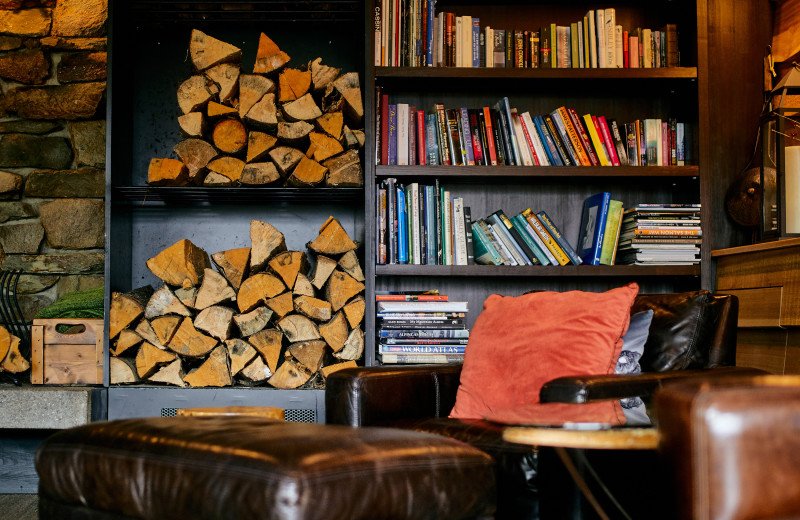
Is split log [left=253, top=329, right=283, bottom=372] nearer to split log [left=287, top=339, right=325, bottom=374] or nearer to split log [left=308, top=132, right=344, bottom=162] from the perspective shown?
split log [left=287, top=339, right=325, bottom=374]

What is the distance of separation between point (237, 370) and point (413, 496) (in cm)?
170

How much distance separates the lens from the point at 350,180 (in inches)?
112

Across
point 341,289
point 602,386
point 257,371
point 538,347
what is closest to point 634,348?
point 538,347

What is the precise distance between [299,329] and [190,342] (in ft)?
1.33

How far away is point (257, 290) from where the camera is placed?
2.80 metres

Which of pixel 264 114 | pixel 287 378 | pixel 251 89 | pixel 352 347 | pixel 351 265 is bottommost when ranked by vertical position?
pixel 287 378

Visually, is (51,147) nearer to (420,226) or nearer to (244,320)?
(244,320)

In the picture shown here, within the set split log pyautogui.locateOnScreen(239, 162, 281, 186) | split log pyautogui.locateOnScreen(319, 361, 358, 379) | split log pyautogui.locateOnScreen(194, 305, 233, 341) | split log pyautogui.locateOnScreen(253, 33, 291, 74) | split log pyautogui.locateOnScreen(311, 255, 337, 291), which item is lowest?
split log pyautogui.locateOnScreen(319, 361, 358, 379)

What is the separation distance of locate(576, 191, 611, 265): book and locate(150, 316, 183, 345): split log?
1589 mm

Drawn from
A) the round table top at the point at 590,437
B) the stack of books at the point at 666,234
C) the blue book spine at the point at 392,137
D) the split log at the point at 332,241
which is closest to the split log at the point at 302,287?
the split log at the point at 332,241

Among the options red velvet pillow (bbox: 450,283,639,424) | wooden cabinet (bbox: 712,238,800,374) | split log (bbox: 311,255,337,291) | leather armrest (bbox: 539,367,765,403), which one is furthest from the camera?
split log (bbox: 311,255,337,291)

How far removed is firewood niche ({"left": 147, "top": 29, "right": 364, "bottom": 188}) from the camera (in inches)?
112

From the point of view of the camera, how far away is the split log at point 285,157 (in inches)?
113

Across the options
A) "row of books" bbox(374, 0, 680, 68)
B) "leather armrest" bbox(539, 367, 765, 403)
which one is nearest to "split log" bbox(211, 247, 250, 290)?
"row of books" bbox(374, 0, 680, 68)
